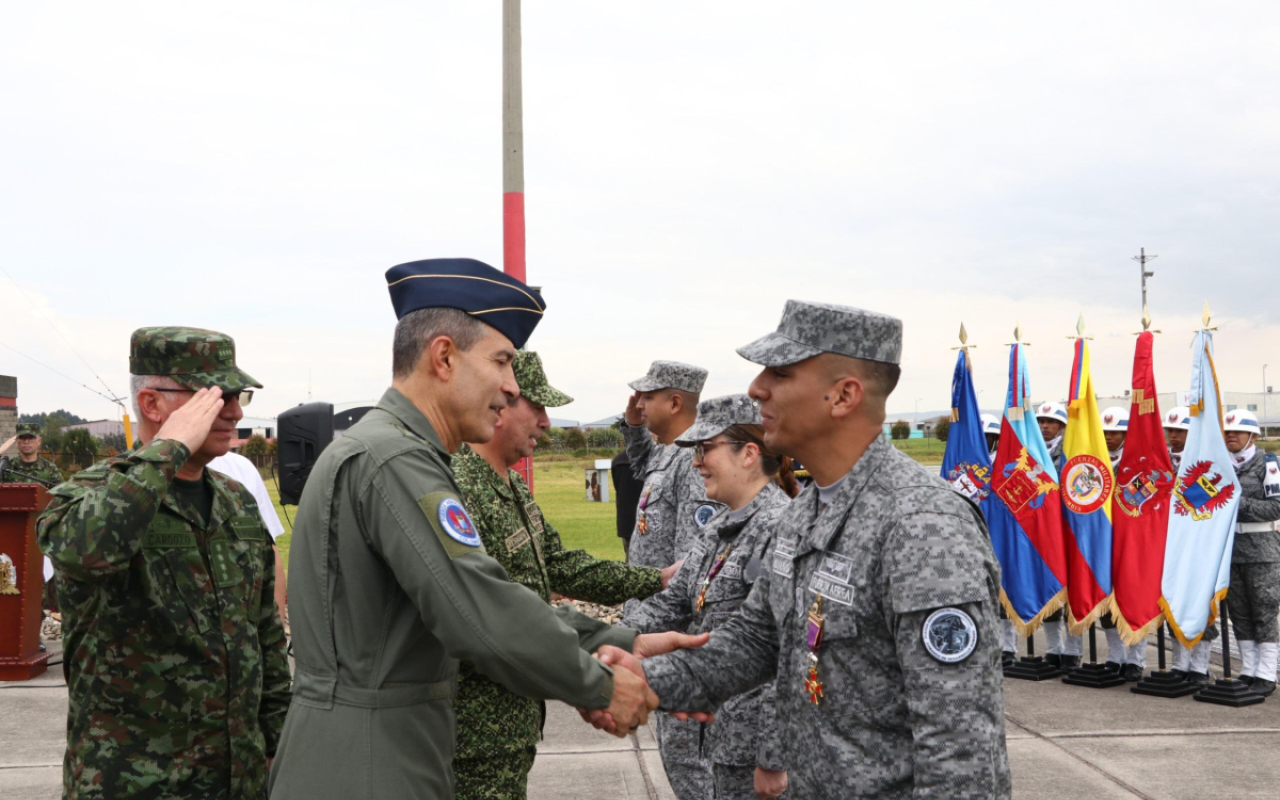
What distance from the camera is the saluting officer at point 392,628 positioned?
214cm

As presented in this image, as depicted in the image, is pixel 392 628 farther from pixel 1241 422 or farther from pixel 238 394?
pixel 1241 422

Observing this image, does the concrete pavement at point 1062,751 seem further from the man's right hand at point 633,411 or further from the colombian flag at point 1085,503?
the man's right hand at point 633,411

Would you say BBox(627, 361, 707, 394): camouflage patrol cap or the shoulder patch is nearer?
the shoulder patch

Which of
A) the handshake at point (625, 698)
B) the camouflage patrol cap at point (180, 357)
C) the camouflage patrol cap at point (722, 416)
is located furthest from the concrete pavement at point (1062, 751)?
the camouflage patrol cap at point (180, 357)

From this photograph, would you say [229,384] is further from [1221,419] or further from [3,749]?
[1221,419]

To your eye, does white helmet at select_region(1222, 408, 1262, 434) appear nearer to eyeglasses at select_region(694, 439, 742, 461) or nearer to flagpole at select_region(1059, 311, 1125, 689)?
flagpole at select_region(1059, 311, 1125, 689)

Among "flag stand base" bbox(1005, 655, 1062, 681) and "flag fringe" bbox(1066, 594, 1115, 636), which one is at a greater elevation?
"flag fringe" bbox(1066, 594, 1115, 636)

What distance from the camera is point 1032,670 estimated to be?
8.31 metres

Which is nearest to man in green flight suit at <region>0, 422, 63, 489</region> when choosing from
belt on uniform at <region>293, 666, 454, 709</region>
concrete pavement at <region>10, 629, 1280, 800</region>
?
concrete pavement at <region>10, 629, 1280, 800</region>

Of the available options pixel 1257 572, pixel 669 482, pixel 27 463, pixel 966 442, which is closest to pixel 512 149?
pixel 669 482

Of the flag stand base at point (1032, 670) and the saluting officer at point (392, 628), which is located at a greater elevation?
the saluting officer at point (392, 628)

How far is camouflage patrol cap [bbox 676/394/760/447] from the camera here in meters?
3.75

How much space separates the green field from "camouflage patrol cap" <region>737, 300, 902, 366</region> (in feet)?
Answer: 15.2

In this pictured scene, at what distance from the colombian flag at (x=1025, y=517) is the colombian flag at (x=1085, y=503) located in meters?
0.09
